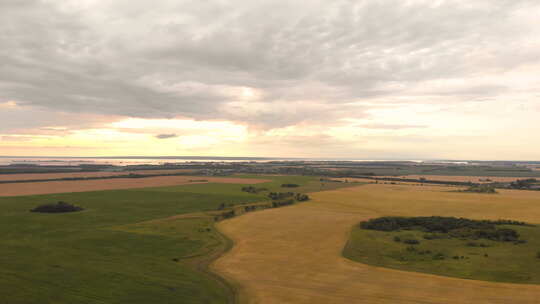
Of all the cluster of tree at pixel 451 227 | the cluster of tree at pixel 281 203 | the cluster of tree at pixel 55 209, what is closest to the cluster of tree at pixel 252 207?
the cluster of tree at pixel 281 203

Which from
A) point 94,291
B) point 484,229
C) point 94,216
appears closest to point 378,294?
point 94,291

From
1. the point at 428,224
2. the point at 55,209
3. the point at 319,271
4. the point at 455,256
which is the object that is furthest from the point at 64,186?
the point at 455,256

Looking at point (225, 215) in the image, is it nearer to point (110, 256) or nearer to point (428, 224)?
point (110, 256)

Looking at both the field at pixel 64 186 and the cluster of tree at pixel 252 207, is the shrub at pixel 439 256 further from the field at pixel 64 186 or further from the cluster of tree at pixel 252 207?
the field at pixel 64 186

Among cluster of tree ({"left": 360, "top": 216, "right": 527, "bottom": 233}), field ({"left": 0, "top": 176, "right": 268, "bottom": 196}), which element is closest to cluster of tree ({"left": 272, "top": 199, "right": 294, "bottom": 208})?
cluster of tree ({"left": 360, "top": 216, "right": 527, "bottom": 233})

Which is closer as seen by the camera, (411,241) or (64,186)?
(411,241)

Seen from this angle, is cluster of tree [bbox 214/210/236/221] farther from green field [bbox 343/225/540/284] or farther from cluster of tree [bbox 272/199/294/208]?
green field [bbox 343/225/540/284]

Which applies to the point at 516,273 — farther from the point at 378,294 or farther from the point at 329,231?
the point at 329,231
